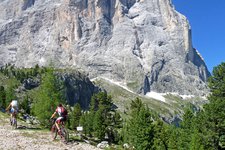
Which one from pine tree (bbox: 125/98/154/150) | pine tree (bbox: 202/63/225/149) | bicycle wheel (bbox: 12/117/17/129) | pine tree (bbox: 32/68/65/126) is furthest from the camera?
pine tree (bbox: 125/98/154/150)

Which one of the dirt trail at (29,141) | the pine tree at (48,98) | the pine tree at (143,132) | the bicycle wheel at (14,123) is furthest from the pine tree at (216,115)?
the bicycle wheel at (14,123)

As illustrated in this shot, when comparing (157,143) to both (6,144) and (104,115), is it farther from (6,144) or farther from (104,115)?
(6,144)

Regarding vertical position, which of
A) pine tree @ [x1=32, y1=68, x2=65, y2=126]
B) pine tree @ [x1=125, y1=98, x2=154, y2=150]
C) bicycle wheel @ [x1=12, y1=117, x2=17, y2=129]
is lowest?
pine tree @ [x1=125, y1=98, x2=154, y2=150]

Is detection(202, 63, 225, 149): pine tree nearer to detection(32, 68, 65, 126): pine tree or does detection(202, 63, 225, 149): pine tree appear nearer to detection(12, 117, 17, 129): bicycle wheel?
detection(32, 68, 65, 126): pine tree

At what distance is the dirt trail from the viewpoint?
2988cm

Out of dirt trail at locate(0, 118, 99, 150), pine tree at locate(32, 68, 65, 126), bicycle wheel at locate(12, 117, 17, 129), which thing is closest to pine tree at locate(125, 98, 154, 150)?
pine tree at locate(32, 68, 65, 126)

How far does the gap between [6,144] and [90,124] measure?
86.9m

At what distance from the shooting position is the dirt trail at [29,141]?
29.9 m

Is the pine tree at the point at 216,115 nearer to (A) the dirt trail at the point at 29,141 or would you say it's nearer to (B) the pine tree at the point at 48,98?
(B) the pine tree at the point at 48,98

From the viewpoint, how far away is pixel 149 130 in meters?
70.8

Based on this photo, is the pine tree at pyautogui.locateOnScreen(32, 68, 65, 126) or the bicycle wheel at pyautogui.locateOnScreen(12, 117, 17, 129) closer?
the bicycle wheel at pyautogui.locateOnScreen(12, 117, 17, 129)

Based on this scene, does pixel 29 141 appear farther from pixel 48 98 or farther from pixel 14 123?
pixel 48 98

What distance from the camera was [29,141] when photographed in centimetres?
3198

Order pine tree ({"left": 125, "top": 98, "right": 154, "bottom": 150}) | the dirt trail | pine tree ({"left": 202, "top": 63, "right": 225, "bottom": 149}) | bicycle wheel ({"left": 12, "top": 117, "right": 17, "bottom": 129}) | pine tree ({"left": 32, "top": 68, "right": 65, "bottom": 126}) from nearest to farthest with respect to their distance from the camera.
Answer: the dirt trail → bicycle wheel ({"left": 12, "top": 117, "right": 17, "bottom": 129}) → pine tree ({"left": 32, "top": 68, "right": 65, "bottom": 126}) → pine tree ({"left": 202, "top": 63, "right": 225, "bottom": 149}) → pine tree ({"left": 125, "top": 98, "right": 154, "bottom": 150})
